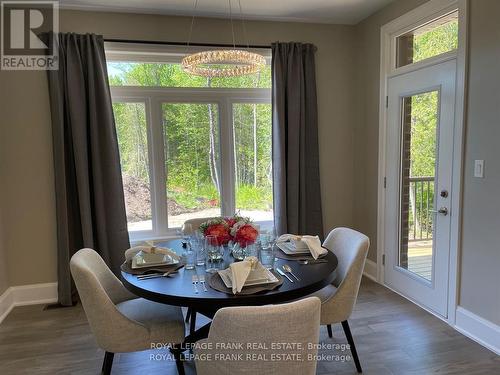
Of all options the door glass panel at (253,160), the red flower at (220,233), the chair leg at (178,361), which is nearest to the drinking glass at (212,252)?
the red flower at (220,233)

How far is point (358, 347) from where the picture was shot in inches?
97.9

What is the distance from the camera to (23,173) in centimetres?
323

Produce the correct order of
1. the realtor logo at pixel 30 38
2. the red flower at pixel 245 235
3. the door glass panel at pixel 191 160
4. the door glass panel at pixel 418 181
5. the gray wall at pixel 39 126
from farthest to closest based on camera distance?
the door glass panel at pixel 191 160
the gray wall at pixel 39 126
the realtor logo at pixel 30 38
the door glass panel at pixel 418 181
the red flower at pixel 245 235

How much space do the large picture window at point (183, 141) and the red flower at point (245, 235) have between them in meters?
1.77

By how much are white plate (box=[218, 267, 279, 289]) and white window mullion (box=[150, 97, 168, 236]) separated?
79.1 inches

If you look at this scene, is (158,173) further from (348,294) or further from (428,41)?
(428,41)

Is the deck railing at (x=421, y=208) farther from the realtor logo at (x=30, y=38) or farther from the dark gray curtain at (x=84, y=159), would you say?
the realtor logo at (x=30, y=38)

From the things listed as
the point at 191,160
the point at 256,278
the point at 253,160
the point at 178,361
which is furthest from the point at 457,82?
the point at 178,361

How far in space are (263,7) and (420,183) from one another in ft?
7.20

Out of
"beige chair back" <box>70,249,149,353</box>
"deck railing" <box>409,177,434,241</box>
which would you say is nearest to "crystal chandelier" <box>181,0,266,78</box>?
"beige chair back" <box>70,249,149,353</box>

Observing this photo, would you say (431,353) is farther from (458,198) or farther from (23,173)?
(23,173)

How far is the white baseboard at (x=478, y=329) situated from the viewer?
2.37m

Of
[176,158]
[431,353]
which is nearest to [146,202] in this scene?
[176,158]

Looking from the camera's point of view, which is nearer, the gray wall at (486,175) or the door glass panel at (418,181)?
the gray wall at (486,175)
